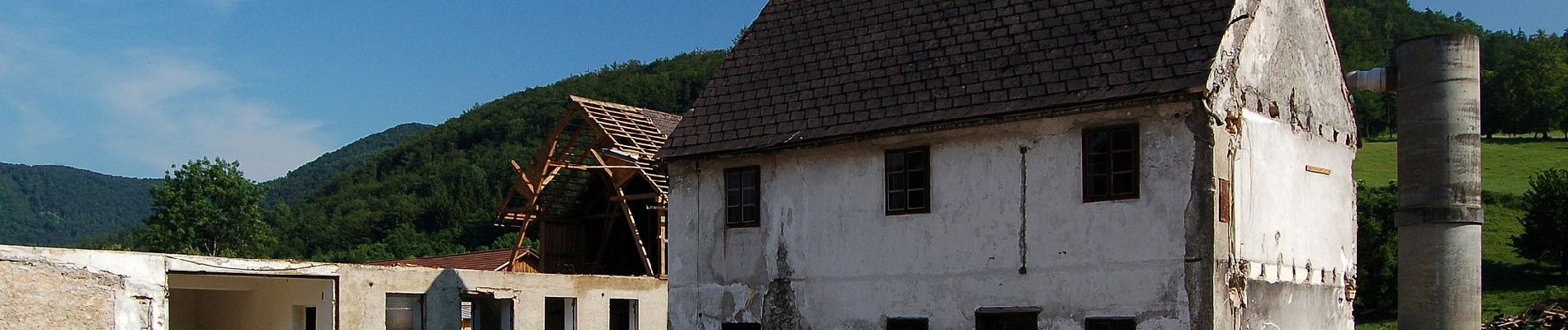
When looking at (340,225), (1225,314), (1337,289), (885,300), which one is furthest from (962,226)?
(340,225)

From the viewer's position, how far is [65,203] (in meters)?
174

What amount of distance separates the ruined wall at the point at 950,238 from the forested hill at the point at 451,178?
53086 mm

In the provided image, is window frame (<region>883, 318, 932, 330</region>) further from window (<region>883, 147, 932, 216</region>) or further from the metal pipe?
the metal pipe

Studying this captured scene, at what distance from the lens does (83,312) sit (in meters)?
19.9

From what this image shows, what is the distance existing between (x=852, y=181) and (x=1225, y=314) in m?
5.94

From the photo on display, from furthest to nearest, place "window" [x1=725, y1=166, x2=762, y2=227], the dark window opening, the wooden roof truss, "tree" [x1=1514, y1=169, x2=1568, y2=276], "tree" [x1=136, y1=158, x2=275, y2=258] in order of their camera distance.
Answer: "tree" [x1=136, y1=158, x2=275, y2=258] < "tree" [x1=1514, y1=169, x2=1568, y2=276] < the wooden roof truss < the dark window opening < "window" [x1=725, y1=166, x2=762, y2=227]

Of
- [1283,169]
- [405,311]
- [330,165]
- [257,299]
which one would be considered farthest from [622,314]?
[330,165]

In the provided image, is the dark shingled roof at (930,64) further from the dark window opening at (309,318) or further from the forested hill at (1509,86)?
the forested hill at (1509,86)

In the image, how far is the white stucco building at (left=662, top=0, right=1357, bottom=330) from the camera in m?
17.6

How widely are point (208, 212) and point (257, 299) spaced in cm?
3223

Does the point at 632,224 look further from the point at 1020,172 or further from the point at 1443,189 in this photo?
the point at 1443,189

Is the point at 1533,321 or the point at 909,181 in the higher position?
the point at 909,181

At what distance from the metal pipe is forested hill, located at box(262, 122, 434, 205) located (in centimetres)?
11488

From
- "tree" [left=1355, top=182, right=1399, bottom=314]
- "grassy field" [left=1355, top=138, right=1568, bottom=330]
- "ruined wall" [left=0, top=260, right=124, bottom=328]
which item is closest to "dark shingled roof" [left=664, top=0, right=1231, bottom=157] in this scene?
"ruined wall" [left=0, top=260, right=124, bottom=328]
